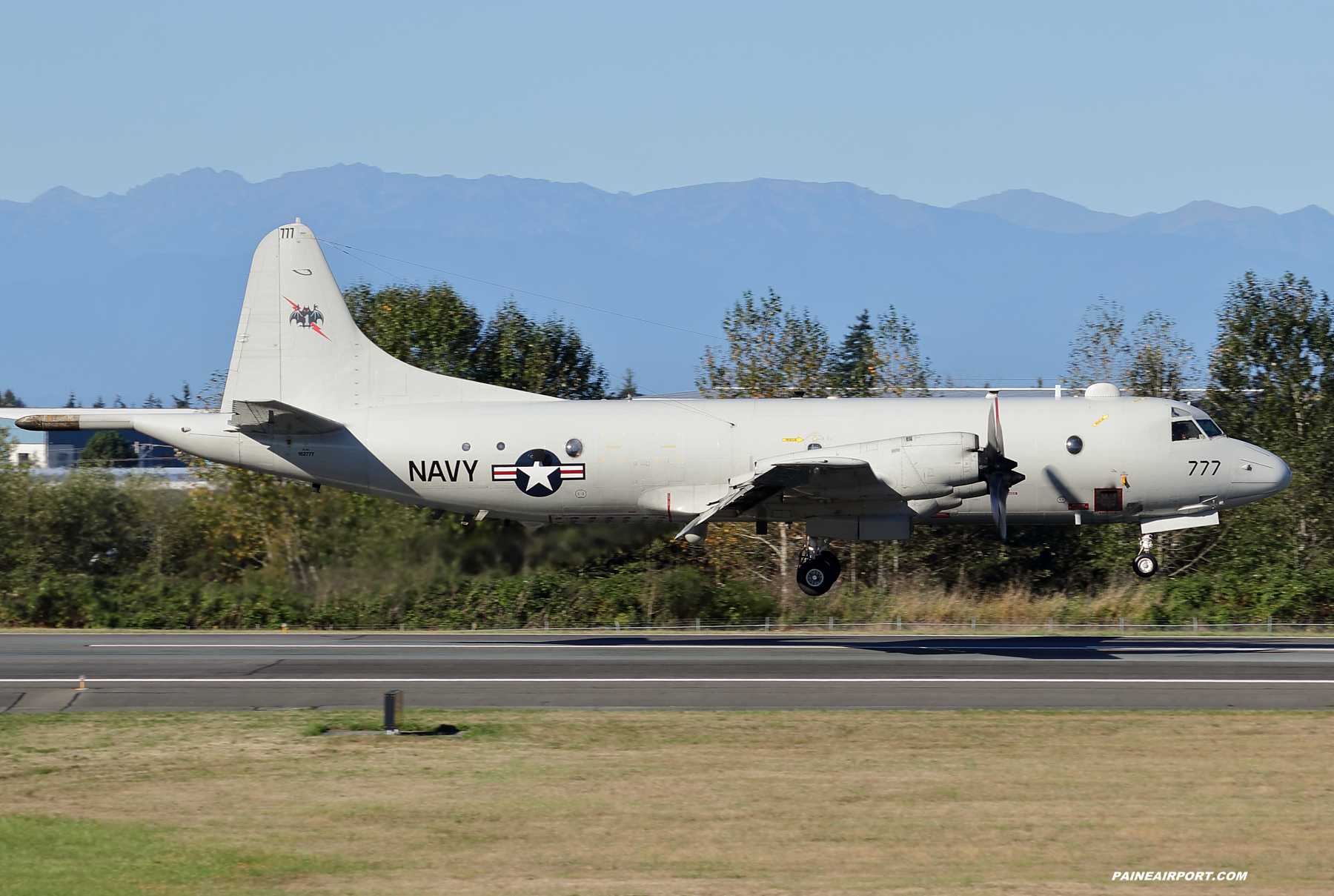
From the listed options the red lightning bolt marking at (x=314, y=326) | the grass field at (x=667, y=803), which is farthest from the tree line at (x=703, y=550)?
the grass field at (x=667, y=803)

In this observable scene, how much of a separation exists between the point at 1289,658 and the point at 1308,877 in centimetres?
1411

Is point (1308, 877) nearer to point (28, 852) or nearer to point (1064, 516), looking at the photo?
point (28, 852)

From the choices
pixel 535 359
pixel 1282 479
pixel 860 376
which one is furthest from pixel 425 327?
pixel 1282 479

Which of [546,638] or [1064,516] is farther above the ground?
[1064,516]

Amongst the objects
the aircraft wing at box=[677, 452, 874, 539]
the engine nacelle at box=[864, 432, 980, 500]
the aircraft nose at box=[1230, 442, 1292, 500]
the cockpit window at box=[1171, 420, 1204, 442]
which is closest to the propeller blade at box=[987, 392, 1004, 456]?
the engine nacelle at box=[864, 432, 980, 500]

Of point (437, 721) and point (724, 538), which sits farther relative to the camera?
point (724, 538)

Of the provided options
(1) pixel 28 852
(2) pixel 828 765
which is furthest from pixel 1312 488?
(1) pixel 28 852

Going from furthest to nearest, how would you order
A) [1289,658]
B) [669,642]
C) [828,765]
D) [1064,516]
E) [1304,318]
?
[1304,318]
[669,642]
[1064,516]
[1289,658]
[828,765]

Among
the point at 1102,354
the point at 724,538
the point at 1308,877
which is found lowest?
the point at 1308,877

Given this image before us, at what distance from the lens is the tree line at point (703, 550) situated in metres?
31.7

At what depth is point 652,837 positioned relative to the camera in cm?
1256

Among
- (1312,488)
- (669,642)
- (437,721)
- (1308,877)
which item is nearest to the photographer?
(1308,877)

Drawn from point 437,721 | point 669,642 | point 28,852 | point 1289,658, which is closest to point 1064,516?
point 1289,658

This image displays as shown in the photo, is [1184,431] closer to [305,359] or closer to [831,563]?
[831,563]
